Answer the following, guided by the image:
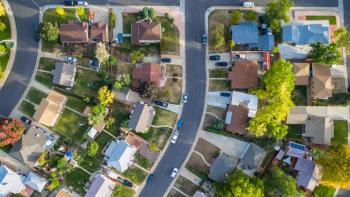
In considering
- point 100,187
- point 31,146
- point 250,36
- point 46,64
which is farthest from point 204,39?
point 31,146

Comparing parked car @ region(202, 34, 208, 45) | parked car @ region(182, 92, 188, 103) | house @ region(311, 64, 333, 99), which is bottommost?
→ parked car @ region(182, 92, 188, 103)

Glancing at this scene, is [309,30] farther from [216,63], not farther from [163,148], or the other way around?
[163,148]

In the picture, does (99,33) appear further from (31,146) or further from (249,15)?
(249,15)

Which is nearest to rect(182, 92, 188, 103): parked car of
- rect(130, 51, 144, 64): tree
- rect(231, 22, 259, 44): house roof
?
rect(130, 51, 144, 64): tree

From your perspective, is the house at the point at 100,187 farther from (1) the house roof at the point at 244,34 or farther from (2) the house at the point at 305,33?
(2) the house at the point at 305,33

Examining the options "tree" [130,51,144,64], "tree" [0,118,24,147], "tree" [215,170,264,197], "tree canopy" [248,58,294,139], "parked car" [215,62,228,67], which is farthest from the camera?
"parked car" [215,62,228,67]

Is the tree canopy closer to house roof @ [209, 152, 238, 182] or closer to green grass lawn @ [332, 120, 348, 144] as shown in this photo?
house roof @ [209, 152, 238, 182]

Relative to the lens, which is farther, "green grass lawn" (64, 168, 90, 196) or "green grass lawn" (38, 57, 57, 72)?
"green grass lawn" (38, 57, 57, 72)
